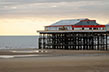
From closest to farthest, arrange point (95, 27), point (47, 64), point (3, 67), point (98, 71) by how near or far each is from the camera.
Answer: point (98, 71) → point (3, 67) → point (47, 64) → point (95, 27)

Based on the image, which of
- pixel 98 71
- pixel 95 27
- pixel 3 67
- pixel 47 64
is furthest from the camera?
pixel 95 27

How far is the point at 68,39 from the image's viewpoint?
74.2 m

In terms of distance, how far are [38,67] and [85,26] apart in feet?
134

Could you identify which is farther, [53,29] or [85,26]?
[53,29]

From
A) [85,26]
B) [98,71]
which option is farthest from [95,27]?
[98,71]

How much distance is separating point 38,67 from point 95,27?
134ft

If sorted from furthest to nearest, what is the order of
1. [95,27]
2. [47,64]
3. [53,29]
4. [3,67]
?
[53,29], [95,27], [47,64], [3,67]

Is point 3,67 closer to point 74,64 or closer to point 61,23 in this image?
point 74,64

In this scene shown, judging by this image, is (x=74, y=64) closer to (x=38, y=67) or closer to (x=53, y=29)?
(x=38, y=67)

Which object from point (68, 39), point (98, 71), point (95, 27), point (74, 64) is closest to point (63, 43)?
point (68, 39)

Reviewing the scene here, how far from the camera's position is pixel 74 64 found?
34.6 m

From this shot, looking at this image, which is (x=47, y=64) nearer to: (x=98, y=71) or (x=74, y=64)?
(x=74, y=64)

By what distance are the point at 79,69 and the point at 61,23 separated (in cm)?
4930

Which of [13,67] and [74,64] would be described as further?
[74,64]
